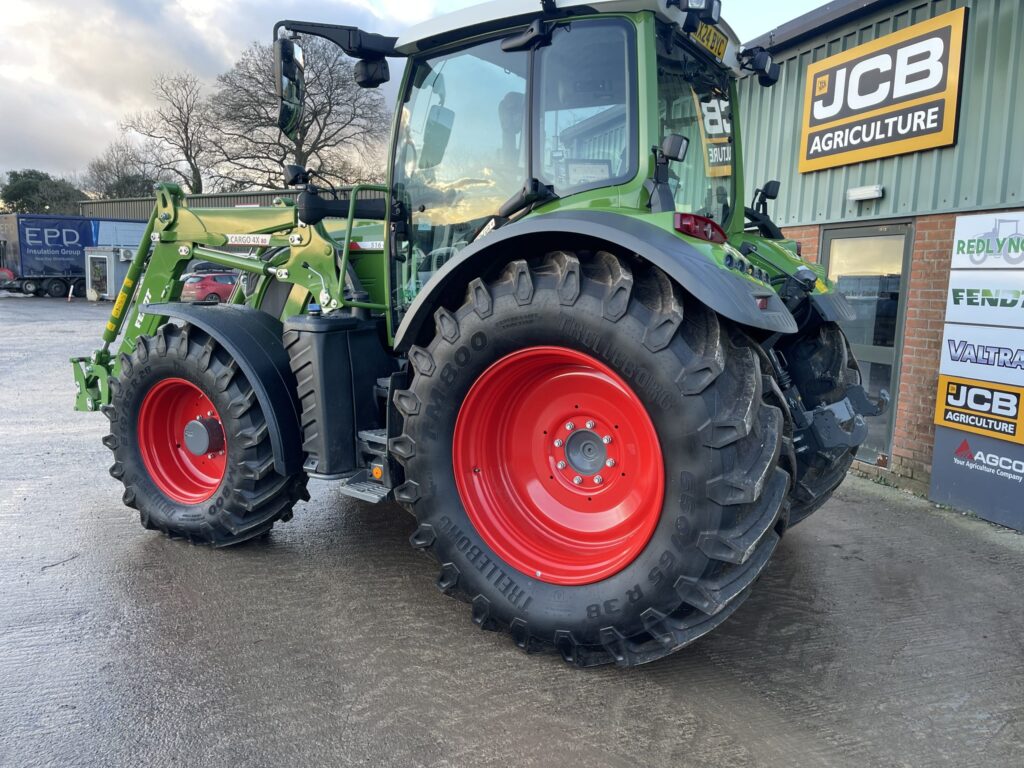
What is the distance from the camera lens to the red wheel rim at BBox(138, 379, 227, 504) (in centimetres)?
422

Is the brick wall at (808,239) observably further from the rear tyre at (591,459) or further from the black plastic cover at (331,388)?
the black plastic cover at (331,388)

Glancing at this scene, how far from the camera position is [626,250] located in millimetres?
2859

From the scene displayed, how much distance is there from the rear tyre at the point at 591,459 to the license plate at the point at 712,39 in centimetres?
128

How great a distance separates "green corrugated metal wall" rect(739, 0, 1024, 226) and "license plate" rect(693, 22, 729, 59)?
2461mm

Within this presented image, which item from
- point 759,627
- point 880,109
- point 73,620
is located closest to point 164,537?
point 73,620

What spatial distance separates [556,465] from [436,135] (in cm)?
176

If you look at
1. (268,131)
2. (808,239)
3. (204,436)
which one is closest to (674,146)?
(204,436)

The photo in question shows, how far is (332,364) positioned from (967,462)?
4.34 meters

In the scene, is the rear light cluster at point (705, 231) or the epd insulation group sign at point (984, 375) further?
the epd insulation group sign at point (984, 375)

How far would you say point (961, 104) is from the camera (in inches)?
199

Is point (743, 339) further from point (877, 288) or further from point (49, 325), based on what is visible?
point (49, 325)

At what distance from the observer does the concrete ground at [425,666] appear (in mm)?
2447

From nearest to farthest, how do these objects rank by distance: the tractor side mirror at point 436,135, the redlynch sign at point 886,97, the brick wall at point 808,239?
the tractor side mirror at point 436,135 → the redlynch sign at point 886,97 → the brick wall at point 808,239

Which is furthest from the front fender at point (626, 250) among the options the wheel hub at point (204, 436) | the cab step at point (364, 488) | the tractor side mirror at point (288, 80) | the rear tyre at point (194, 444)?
the wheel hub at point (204, 436)
